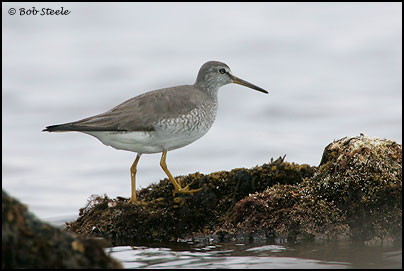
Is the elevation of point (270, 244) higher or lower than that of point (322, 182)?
lower

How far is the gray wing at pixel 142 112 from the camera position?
9578 mm

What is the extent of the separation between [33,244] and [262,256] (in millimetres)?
2945

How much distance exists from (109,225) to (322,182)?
11.6 ft

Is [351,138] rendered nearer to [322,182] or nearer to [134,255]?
[322,182]

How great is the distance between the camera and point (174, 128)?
9.59 m

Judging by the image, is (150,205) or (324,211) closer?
(324,211)

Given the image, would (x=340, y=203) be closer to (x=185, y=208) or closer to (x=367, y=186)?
(x=367, y=186)

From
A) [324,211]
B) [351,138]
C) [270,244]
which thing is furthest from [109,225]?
[351,138]

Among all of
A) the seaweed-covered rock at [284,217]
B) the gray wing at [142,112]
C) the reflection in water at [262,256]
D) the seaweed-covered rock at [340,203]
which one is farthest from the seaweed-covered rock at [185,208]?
the gray wing at [142,112]

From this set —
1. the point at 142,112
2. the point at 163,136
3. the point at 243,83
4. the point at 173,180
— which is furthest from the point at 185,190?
the point at 243,83

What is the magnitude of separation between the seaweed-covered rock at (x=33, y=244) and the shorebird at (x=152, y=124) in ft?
14.4

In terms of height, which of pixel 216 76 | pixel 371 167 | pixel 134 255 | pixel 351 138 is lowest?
pixel 134 255

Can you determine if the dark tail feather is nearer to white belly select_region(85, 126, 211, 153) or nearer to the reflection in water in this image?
white belly select_region(85, 126, 211, 153)

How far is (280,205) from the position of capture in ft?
25.3
